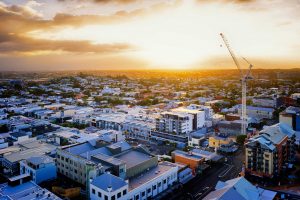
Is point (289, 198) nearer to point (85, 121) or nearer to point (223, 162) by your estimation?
point (223, 162)

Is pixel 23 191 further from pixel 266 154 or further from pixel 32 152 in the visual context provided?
pixel 266 154

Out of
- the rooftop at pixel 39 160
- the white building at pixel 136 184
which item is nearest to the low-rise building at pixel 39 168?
the rooftop at pixel 39 160

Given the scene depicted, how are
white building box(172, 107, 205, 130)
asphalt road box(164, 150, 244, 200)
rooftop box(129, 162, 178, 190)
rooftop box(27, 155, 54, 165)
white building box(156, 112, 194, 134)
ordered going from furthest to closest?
white building box(172, 107, 205, 130) < white building box(156, 112, 194, 134) < rooftop box(27, 155, 54, 165) < asphalt road box(164, 150, 244, 200) < rooftop box(129, 162, 178, 190)

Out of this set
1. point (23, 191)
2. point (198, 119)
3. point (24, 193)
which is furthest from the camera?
point (198, 119)

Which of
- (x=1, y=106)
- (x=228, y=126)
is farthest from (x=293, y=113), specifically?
(x=1, y=106)

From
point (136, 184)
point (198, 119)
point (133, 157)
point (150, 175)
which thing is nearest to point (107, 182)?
point (136, 184)

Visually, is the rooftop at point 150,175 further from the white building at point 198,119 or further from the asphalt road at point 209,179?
the white building at point 198,119

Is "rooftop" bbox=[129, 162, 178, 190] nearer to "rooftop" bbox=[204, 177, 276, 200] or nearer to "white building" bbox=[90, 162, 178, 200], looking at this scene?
"white building" bbox=[90, 162, 178, 200]

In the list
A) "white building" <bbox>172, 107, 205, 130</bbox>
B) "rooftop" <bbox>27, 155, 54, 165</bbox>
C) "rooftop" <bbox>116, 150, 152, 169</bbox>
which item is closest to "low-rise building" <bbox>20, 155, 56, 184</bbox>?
"rooftop" <bbox>27, 155, 54, 165</bbox>
